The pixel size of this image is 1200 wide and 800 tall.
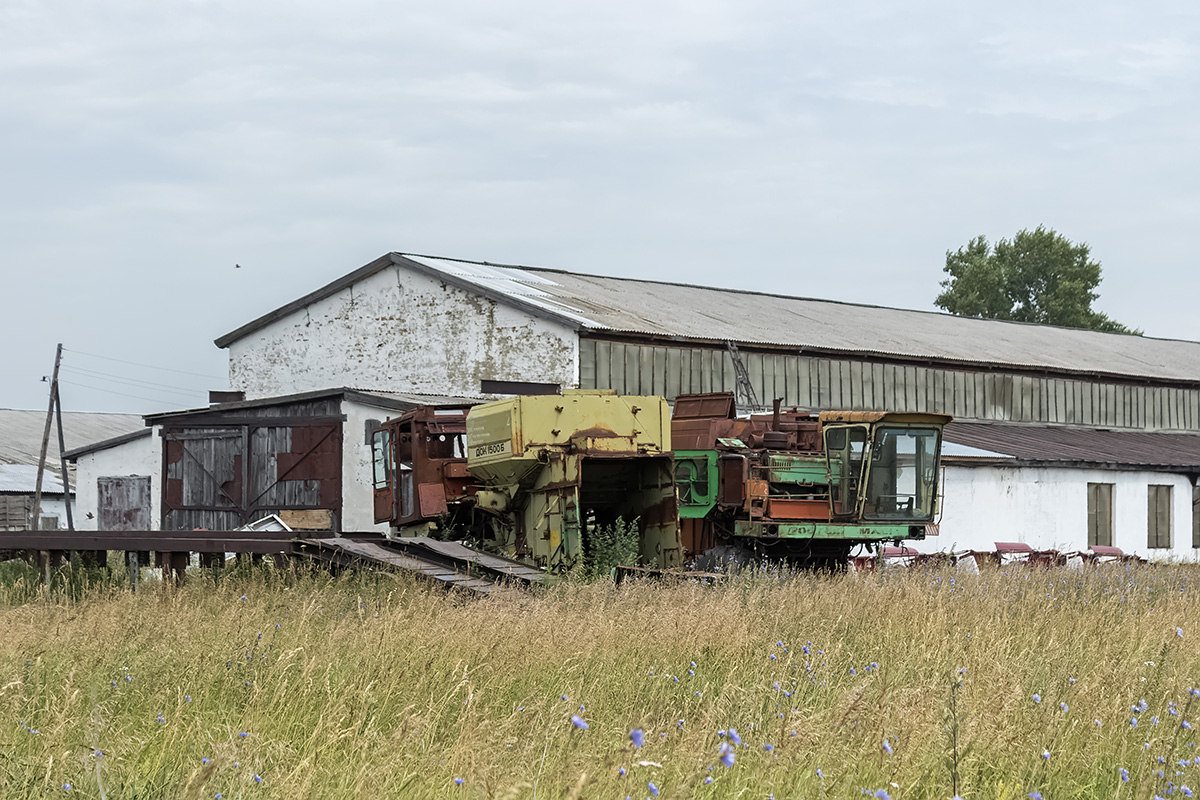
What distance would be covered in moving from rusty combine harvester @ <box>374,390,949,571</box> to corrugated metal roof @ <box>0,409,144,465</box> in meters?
36.6

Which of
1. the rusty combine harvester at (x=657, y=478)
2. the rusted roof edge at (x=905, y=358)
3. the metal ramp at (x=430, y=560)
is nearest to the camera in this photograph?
the metal ramp at (x=430, y=560)

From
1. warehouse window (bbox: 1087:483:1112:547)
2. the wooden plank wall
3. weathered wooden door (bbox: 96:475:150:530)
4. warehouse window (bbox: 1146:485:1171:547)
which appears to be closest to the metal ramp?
the wooden plank wall

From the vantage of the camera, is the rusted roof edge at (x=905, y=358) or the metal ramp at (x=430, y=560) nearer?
the metal ramp at (x=430, y=560)

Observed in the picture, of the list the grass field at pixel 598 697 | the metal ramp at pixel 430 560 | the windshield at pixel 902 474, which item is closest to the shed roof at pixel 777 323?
the windshield at pixel 902 474

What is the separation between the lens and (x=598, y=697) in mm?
6527

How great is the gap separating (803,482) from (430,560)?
24.3 feet

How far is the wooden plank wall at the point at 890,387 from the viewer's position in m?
29.8

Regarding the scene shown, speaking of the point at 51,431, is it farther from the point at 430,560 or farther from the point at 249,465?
the point at 430,560

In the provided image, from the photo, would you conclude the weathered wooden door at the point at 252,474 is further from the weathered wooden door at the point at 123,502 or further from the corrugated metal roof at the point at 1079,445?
the corrugated metal roof at the point at 1079,445

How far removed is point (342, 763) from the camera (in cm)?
515

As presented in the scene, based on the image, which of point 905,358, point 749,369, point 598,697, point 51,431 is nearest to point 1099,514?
point 905,358

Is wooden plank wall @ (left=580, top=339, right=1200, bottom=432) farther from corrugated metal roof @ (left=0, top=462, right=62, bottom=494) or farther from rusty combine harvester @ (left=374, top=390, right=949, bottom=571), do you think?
corrugated metal roof @ (left=0, top=462, right=62, bottom=494)

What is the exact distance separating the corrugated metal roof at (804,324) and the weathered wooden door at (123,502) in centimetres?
844

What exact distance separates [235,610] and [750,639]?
3895mm
